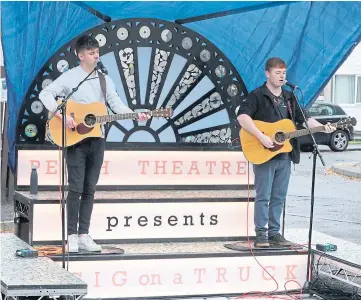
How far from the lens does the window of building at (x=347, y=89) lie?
36.7 metres

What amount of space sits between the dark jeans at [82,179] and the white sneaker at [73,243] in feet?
0.25

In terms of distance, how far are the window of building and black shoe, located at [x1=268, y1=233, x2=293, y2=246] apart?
94.6 ft

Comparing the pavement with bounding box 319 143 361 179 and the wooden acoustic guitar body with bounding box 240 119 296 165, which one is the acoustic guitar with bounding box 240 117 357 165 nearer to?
the wooden acoustic guitar body with bounding box 240 119 296 165

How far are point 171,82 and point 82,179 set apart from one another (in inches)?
86.3

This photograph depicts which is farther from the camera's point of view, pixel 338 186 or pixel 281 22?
pixel 338 186

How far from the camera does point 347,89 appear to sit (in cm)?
3681

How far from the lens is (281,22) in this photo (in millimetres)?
9531

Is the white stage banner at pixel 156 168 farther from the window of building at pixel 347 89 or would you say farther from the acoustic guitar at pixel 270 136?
the window of building at pixel 347 89

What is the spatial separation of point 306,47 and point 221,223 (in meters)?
2.19

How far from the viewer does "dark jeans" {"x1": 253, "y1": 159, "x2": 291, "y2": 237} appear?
811 centimetres

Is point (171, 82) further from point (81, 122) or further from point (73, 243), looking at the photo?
point (73, 243)

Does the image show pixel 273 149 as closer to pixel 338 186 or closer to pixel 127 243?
pixel 127 243

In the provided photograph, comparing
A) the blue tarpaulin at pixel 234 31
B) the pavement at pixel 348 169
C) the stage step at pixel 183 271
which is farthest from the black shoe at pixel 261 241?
the pavement at pixel 348 169

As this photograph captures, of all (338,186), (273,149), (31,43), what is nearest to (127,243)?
(273,149)
